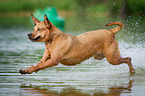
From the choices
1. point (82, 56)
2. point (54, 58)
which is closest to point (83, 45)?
point (82, 56)

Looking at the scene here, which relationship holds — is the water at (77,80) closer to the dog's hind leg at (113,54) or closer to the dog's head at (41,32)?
the dog's hind leg at (113,54)

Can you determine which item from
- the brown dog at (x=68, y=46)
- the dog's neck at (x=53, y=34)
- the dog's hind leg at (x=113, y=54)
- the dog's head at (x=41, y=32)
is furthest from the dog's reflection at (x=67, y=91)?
the dog's hind leg at (x=113, y=54)

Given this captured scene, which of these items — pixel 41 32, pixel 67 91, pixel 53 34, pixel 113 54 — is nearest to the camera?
pixel 67 91

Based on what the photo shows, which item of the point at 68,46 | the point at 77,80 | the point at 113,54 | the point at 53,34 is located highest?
the point at 53,34

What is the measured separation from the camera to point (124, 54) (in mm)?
9250

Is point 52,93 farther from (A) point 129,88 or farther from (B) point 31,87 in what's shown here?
(A) point 129,88

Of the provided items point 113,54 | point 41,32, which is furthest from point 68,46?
point 113,54

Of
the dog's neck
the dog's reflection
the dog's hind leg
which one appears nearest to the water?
the dog's reflection

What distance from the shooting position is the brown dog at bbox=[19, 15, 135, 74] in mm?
6656

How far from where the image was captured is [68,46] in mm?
6859

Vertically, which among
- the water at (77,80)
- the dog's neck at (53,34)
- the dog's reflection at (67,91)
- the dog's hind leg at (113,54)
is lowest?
the dog's reflection at (67,91)

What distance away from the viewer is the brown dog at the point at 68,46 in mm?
6656

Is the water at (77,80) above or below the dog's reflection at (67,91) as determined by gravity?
above

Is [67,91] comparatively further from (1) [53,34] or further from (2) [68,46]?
(1) [53,34]
